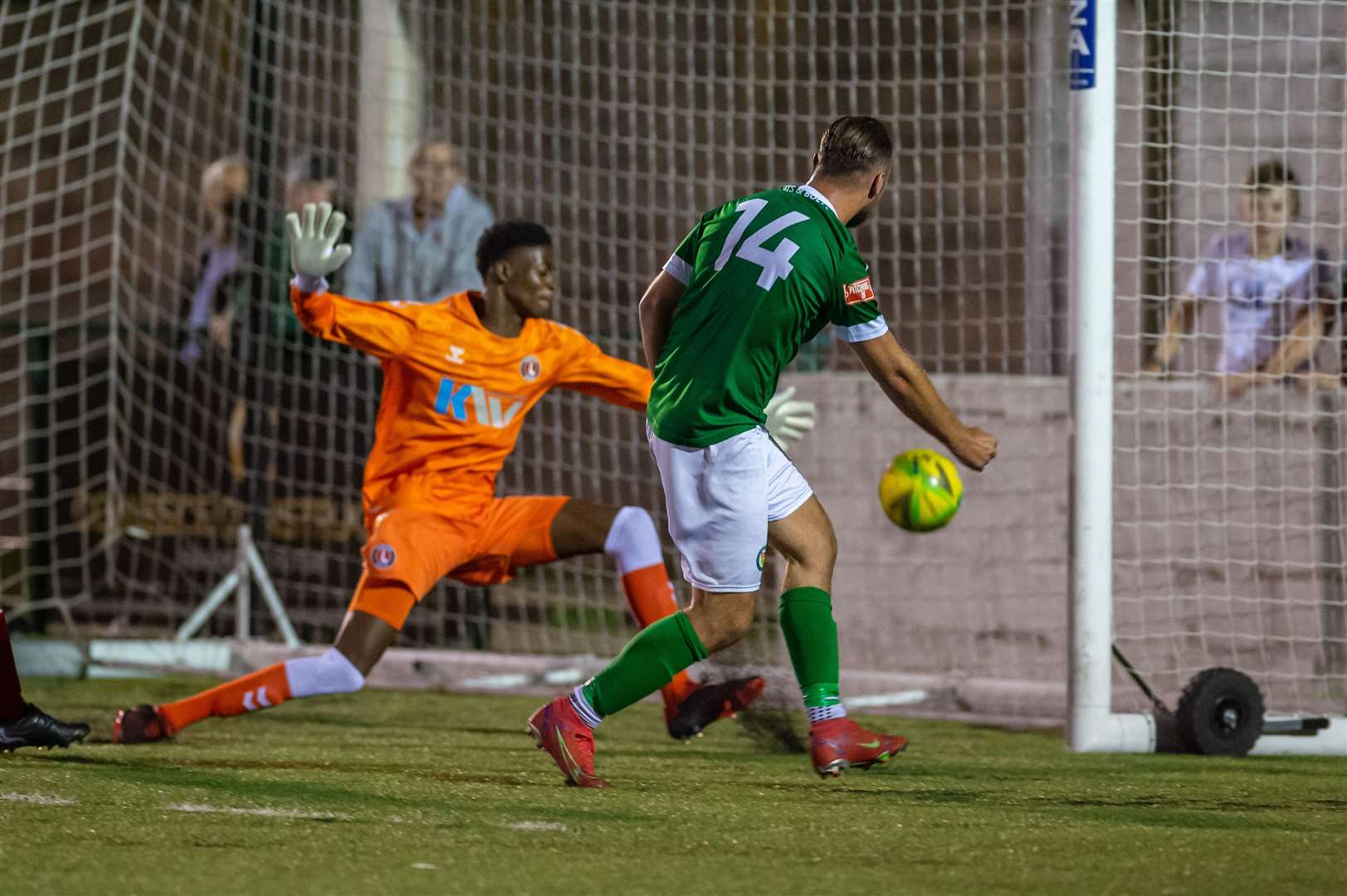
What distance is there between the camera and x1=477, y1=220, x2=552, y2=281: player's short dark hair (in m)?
5.85

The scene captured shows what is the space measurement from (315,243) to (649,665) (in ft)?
5.78

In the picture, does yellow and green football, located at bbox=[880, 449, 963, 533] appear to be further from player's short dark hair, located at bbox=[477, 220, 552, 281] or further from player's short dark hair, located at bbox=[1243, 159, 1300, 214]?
player's short dark hair, located at bbox=[1243, 159, 1300, 214]

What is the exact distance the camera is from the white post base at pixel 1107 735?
5926 mm

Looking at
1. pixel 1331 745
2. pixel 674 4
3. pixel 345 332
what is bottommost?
pixel 1331 745

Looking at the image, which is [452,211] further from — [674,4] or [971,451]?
[971,451]

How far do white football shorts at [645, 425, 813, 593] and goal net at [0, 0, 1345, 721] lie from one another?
1650 millimetres

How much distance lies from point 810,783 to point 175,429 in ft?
18.0

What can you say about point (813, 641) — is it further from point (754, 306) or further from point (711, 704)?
→ point (711, 704)

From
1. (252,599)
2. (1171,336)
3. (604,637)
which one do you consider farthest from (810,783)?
(252,599)

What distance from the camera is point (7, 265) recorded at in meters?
14.2

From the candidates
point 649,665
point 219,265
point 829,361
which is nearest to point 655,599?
point 649,665

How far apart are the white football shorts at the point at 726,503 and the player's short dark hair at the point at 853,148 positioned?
69 cm

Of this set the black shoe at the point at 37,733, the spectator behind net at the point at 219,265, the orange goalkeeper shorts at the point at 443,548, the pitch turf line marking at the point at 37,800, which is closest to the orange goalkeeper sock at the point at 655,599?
the orange goalkeeper shorts at the point at 443,548

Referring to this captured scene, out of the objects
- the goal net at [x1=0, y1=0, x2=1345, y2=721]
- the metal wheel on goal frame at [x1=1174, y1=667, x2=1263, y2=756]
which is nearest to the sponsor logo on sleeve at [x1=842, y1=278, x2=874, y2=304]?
the goal net at [x1=0, y1=0, x2=1345, y2=721]
